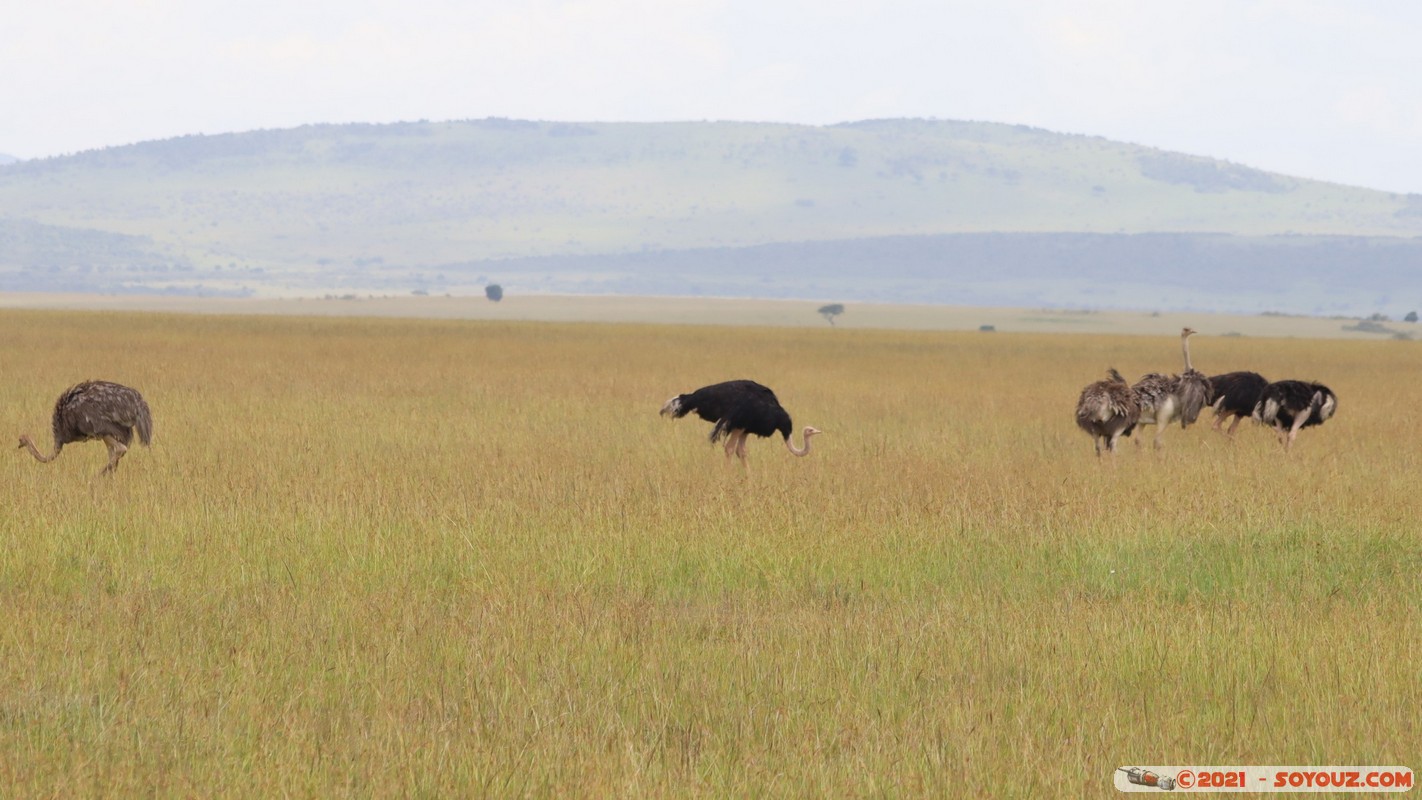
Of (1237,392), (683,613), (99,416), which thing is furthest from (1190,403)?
(99,416)

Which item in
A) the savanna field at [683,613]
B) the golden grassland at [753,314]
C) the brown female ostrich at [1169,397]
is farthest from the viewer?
the golden grassland at [753,314]

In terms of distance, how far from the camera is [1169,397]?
1648 cm

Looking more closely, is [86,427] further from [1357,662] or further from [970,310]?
[970,310]

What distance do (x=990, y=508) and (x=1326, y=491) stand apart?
3145 mm

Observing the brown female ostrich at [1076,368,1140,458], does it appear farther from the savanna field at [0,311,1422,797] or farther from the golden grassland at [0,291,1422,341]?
the golden grassland at [0,291,1422,341]

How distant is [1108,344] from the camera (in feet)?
195

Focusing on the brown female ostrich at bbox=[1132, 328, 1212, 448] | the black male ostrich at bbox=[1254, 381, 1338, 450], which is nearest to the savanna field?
the brown female ostrich at bbox=[1132, 328, 1212, 448]

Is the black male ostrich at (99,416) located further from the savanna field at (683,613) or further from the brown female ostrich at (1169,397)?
the brown female ostrich at (1169,397)

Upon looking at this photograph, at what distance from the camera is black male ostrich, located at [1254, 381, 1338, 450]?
56.7ft

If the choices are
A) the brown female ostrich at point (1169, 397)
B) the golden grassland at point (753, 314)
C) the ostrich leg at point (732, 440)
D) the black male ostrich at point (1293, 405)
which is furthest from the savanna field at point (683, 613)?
the golden grassland at point (753, 314)

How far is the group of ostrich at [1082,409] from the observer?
41.5ft

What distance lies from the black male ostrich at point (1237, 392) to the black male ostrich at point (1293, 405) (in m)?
0.47

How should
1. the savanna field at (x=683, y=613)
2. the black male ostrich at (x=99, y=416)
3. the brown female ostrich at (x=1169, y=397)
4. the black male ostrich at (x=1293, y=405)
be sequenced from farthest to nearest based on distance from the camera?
the black male ostrich at (x=1293, y=405), the brown female ostrich at (x=1169, y=397), the black male ostrich at (x=99, y=416), the savanna field at (x=683, y=613)

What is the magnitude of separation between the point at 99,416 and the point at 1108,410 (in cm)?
876
